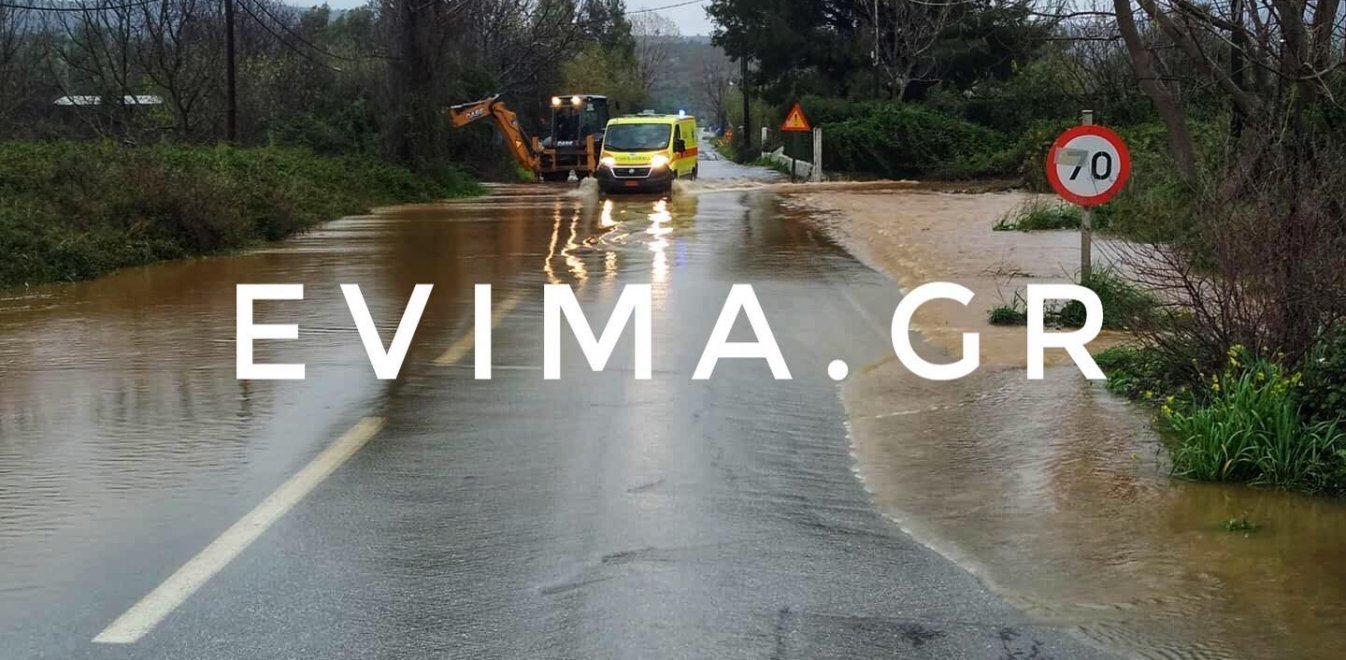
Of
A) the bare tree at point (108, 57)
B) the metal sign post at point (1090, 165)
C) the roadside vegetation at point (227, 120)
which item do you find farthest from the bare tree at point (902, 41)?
the metal sign post at point (1090, 165)

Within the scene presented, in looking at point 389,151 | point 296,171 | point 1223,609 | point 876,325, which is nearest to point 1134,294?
point 876,325

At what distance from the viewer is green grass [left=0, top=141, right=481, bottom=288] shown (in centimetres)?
1800

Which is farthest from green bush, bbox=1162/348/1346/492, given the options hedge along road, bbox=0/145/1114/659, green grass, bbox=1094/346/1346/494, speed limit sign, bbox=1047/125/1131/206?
speed limit sign, bbox=1047/125/1131/206

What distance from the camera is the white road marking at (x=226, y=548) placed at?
18.4 ft

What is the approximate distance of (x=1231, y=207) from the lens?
29.5 ft

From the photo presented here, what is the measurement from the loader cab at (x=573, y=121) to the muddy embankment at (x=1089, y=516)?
37366 mm

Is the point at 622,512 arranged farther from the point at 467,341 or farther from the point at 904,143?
the point at 904,143

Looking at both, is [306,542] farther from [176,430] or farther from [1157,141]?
[1157,141]

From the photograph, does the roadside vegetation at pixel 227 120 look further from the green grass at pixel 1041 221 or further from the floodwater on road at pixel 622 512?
the green grass at pixel 1041 221

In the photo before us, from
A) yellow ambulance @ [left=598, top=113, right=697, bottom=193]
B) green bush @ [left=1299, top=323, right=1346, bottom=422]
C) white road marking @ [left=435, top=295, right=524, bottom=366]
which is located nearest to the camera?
green bush @ [left=1299, top=323, right=1346, bottom=422]

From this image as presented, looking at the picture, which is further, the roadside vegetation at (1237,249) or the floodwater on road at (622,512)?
the roadside vegetation at (1237,249)

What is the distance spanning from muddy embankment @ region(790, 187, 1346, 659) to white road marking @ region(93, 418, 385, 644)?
2894 mm

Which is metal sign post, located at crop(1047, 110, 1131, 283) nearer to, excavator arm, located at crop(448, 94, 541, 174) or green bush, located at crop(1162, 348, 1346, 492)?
green bush, located at crop(1162, 348, 1346, 492)

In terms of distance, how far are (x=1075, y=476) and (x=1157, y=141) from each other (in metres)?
27.5
